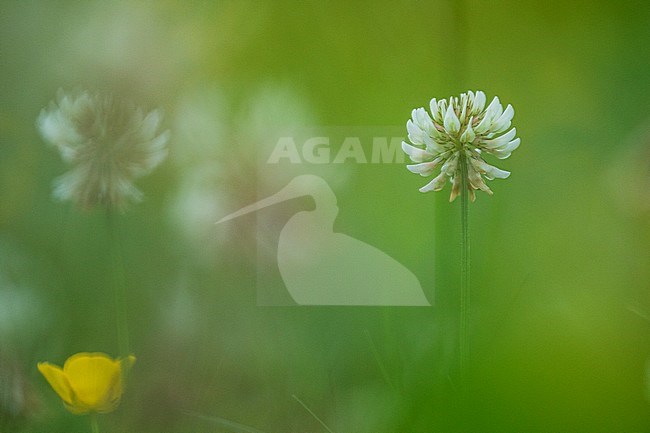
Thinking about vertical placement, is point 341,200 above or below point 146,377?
above

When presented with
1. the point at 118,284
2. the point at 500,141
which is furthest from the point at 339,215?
the point at 118,284

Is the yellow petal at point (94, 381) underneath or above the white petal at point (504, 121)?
underneath

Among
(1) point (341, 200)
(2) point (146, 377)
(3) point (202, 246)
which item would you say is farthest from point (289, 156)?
(2) point (146, 377)

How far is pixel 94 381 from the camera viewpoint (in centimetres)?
128

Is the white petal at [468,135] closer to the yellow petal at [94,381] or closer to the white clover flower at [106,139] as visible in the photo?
the white clover flower at [106,139]

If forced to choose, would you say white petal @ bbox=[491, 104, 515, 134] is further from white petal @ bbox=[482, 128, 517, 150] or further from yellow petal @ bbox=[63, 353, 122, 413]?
yellow petal @ bbox=[63, 353, 122, 413]

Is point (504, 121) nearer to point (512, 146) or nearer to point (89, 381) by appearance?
point (512, 146)

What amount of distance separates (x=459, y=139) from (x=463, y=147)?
0.06 ft

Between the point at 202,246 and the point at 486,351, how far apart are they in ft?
1.80

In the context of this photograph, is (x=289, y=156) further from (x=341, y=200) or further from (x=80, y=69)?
(x=80, y=69)

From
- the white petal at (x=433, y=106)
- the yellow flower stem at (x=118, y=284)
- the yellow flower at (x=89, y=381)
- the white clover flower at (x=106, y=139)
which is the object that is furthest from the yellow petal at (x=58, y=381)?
the white petal at (x=433, y=106)

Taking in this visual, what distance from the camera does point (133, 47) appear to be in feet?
4.22

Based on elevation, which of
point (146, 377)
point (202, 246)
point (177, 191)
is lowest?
point (146, 377)

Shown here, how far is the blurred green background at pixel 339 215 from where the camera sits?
127 cm
